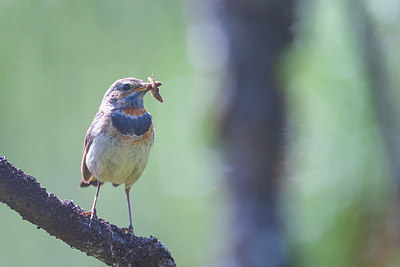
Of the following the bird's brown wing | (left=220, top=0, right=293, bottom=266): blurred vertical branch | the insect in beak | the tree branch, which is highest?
(left=220, top=0, right=293, bottom=266): blurred vertical branch

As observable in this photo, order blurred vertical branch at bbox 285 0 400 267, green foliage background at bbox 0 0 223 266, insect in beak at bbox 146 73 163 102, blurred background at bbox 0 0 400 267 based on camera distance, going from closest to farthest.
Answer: insect in beak at bbox 146 73 163 102 < blurred vertical branch at bbox 285 0 400 267 < blurred background at bbox 0 0 400 267 < green foliage background at bbox 0 0 223 266

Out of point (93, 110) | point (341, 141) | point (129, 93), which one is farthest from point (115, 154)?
point (93, 110)

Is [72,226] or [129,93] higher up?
Result: [129,93]

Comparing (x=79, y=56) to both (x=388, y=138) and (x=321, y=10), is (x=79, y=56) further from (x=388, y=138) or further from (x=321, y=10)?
(x=388, y=138)

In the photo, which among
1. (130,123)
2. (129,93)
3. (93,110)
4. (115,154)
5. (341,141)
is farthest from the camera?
(93,110)

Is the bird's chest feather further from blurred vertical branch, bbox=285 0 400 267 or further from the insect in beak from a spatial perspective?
blurred vertical branch, bbox=285 0 400 267

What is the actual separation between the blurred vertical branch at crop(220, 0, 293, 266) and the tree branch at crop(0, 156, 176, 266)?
11.5 feet

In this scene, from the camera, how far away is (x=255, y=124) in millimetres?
7203

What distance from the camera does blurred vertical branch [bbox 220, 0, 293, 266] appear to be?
7133 millimetres

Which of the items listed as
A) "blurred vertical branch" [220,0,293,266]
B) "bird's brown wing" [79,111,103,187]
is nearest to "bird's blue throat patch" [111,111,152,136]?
"bird's brown wing" [79,111,103,187]

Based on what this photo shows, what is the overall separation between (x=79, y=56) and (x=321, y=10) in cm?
348

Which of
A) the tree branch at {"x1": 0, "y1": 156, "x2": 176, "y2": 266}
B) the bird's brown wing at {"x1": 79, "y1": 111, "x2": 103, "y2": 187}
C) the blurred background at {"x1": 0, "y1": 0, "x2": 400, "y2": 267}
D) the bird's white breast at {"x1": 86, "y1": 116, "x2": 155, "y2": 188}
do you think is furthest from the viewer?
the blurred background at {"x1": 0, "y1": 0, "x2": 400, "y2": 267}

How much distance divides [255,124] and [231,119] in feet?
0.97

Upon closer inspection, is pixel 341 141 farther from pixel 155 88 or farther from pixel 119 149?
pixel 119 149
